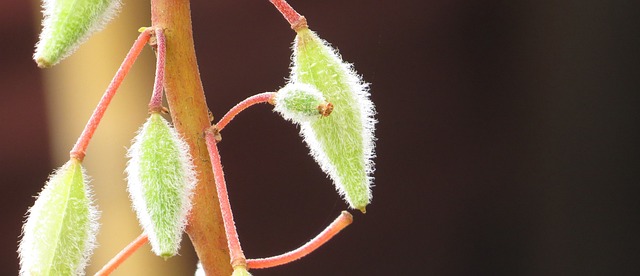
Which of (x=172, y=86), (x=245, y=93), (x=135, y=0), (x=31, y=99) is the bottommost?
(x=172, y=86)

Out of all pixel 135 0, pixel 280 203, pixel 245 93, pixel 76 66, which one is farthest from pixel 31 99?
pixel 280 203

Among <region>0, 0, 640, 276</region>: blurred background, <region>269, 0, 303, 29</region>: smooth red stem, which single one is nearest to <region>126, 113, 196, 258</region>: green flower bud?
<region>269, 0, 303, 29</region>: smooth red stem

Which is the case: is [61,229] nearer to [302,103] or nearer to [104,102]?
[104,102]

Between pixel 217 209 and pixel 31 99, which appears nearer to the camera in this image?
pixel 217 209

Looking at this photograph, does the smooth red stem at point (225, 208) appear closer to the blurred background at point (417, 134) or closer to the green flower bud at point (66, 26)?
the green flower bud at point (66, 26)

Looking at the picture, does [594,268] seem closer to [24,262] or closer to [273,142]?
[273,142]

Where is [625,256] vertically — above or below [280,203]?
below
